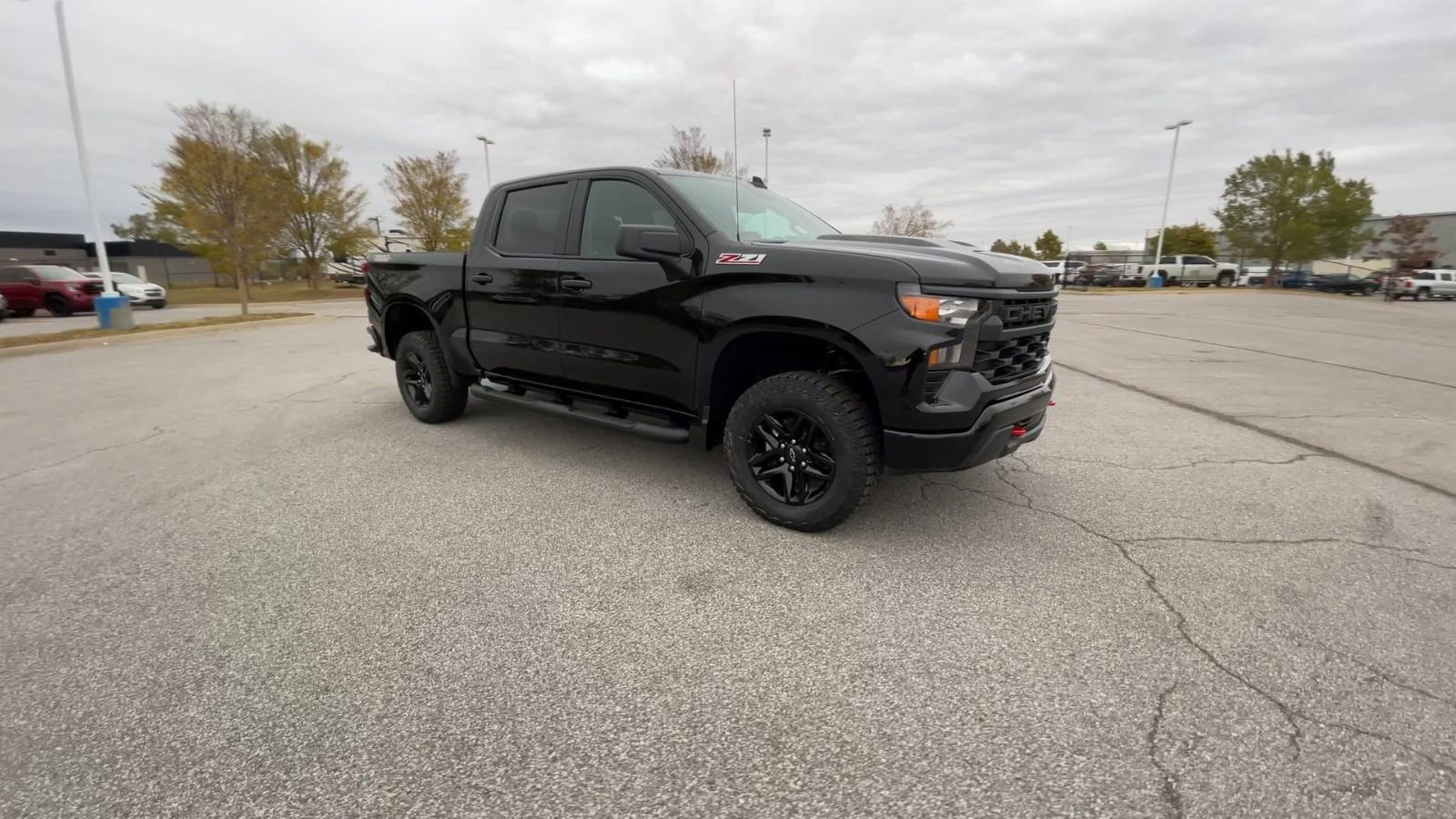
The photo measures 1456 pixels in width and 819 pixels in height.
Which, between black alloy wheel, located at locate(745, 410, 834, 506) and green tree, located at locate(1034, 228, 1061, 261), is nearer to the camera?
black alloy wheel, located at locate(745, 410, 834, 506)

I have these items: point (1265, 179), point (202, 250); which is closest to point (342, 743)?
point (202, 250)

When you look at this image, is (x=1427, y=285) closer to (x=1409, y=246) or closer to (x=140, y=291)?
(x=1409, y=246)

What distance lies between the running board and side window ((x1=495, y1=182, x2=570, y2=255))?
1.01 metres

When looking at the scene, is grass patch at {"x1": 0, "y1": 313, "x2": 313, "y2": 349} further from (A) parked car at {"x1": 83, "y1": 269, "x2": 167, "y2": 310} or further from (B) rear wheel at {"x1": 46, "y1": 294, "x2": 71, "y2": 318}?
(A) parked car at {"x1": 83, "y1": 269, "x2": 167, "y2": 310}

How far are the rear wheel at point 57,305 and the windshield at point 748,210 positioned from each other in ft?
76.6

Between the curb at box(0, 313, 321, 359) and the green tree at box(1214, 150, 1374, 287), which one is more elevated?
the green tree at box(1214, 150, 1374, 287)

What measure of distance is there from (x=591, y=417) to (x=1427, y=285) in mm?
48658

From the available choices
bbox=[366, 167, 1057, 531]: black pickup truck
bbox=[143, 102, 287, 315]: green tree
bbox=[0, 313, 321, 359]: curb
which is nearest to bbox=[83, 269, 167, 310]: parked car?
bbox=[143, 102, 287, 315]: green tree

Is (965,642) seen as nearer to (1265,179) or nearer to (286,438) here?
(286,438)

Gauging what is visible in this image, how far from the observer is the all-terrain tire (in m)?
5.19

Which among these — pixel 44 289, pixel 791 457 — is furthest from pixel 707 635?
pixel 44 289

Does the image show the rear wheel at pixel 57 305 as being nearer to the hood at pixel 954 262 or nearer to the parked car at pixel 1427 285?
the hood at pixel 954 262

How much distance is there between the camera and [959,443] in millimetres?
2889

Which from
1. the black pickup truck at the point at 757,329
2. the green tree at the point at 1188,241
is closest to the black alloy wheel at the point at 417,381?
the black pickup truck at the point at 757,329
